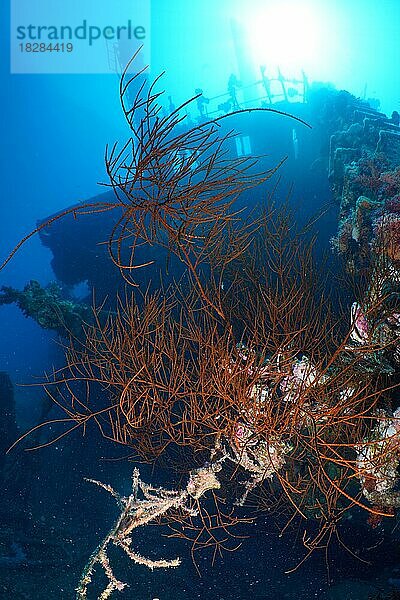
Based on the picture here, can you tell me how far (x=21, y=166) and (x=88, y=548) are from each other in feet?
329

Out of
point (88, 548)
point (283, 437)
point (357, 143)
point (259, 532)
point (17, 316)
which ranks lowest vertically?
point (17, 316)

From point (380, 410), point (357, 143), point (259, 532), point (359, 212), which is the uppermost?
point (357, 143)

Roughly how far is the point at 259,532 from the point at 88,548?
9.11 feet

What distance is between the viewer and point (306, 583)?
446cm

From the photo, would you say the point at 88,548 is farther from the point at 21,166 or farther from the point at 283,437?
the point at 21,166

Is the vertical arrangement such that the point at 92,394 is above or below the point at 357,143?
below

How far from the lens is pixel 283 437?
4445 mm

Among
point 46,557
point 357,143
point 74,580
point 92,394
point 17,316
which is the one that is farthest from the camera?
point 17,316

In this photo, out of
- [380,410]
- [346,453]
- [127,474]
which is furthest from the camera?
[127,474]

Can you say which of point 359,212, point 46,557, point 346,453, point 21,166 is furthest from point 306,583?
point 21,166

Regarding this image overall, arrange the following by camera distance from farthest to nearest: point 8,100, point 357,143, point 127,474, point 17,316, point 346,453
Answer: point 8,100, point 17,316, point 357,143, point 127,474, point 346,453

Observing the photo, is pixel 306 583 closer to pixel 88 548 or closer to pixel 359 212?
pixel 88 548

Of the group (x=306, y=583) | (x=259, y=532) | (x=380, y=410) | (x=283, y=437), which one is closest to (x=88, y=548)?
(x=259, y=532)

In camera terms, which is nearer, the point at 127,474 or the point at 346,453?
the point at 346,453
